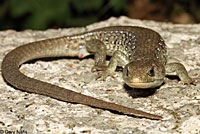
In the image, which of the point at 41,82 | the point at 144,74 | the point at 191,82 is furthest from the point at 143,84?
the point at 41,82

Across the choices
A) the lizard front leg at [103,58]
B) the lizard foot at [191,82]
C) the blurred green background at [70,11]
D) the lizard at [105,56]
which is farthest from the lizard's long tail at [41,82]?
the blurred green background at [70,11]

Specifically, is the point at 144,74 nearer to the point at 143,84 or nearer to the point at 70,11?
the point at 143,84

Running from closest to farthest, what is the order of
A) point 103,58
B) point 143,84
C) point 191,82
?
point 143,84 → point 191,82 → point 103,58

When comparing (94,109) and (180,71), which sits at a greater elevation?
(180,71)

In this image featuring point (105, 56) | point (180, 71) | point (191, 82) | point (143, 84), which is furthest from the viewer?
point (105, 56)

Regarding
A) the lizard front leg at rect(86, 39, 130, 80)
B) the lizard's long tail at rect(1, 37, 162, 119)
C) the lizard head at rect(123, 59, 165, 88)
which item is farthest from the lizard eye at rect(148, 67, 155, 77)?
the lizard front leg at rect(86, 39, 130, 80)
